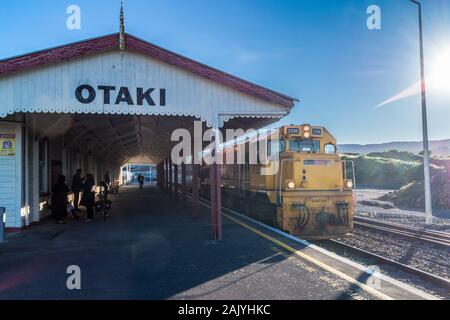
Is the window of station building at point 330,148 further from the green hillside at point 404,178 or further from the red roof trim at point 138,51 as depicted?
the green hillside at point 404,178

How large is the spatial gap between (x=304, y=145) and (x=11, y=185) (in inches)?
338

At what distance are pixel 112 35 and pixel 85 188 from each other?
6372 mm

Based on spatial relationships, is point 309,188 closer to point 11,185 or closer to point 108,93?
point 108,93

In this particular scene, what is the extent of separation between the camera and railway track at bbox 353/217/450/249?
11547 millimetres

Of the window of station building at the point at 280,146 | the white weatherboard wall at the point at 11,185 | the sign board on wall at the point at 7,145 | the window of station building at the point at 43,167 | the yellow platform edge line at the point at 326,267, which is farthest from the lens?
the window of station building at the point at 43,167

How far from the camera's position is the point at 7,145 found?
1077 centimetres

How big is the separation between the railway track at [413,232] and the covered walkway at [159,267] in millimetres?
5522

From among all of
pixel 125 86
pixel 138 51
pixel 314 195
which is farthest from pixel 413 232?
pixel 138 51

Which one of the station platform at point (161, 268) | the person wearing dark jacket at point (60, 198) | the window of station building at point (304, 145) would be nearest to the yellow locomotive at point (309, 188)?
the window of station building at point (304, 145)

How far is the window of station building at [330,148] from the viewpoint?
491 inches

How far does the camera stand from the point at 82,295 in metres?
5.53

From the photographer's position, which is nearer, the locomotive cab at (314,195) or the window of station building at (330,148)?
→ the locomotive cab at (314,195)

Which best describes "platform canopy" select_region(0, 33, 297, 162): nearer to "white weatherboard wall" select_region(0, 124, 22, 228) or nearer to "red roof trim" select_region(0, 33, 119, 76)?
"red roof trim" select_region(0, 33, 119, 76)
